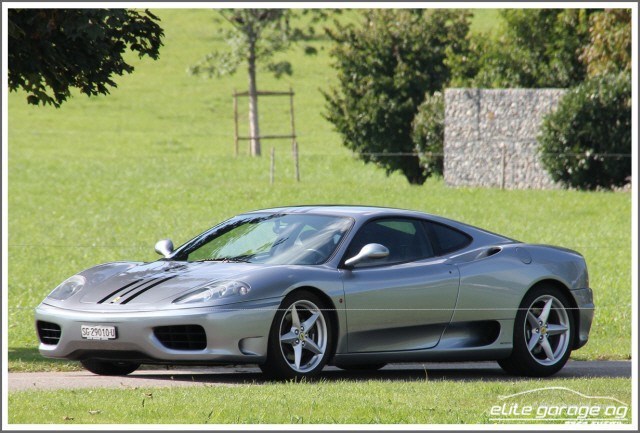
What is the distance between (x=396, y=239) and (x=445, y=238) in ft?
1.69

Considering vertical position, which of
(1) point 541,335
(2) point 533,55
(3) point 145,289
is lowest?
(1) point 541,335

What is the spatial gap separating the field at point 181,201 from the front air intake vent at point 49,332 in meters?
1.16

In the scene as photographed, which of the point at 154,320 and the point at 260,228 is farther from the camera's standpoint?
the point at 260,228

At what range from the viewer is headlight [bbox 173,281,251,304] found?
9.78m

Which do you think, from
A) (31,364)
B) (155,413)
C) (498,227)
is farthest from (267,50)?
(155,413)

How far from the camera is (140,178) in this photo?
126ft

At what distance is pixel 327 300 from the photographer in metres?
10.1

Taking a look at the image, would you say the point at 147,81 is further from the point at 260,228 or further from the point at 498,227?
the point at 260,228

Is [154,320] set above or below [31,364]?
above

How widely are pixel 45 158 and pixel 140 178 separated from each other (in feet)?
29.3

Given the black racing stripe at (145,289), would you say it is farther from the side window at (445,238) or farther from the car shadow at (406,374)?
the side window at (445,238)

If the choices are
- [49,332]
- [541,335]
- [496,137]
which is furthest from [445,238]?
[496,137]

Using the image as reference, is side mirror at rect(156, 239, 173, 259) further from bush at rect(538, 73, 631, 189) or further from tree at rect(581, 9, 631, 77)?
tree at rect(581, 9, 631, 77)

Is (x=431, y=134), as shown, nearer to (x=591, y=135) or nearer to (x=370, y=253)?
(x=591, y=135)
